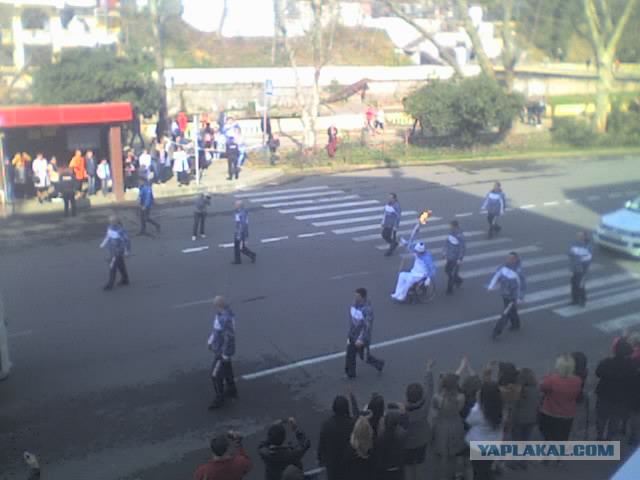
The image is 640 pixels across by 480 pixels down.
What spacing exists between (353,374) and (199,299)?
4.79 m

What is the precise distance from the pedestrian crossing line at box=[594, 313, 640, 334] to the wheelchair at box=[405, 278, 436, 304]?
124 inches

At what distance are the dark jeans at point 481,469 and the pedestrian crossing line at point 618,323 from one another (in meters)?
6.59

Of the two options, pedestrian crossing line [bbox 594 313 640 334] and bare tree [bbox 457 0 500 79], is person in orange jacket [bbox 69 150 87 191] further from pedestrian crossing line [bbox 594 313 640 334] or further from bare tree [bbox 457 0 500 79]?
bare tree [bbox 457 0 500 79]

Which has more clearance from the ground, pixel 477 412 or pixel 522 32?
pixel 522 32

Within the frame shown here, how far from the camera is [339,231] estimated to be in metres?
21.3

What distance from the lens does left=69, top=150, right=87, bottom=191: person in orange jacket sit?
81.8ft

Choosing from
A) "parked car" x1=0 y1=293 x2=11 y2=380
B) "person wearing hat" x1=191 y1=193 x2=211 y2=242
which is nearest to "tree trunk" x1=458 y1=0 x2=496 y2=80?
"person wearing hat" x1=191 y1=193 x2=211 y2=242

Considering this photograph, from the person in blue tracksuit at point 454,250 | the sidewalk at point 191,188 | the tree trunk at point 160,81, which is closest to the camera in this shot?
the person in blue tracksuit at point 454,250

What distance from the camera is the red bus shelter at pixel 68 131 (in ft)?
79.2

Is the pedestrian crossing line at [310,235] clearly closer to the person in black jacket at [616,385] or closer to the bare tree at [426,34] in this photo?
the person in black jacket at [616,385]

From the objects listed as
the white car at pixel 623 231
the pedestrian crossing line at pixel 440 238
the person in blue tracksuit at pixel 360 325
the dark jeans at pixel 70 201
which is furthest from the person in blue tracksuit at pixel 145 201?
the white car at pixel 623 231

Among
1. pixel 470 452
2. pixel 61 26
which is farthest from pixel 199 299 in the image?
pixel 61 26

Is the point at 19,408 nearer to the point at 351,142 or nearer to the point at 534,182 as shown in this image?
the point at 534,182

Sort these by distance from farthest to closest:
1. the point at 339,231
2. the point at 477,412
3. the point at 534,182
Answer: the point at 534,182
the point at 339,231
the point at 477,412
